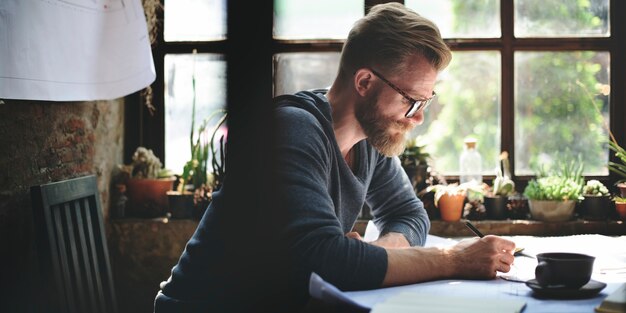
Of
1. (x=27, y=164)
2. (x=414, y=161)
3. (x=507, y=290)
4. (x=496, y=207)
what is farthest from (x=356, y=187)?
(x=496, y=207)

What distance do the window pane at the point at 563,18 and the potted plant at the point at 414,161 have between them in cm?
81

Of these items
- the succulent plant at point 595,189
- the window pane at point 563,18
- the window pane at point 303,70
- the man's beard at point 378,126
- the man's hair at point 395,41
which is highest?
the window pane at point 563,18

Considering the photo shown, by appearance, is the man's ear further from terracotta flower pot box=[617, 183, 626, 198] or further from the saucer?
terracotta flower pot box=[617, 183, 626, 198]

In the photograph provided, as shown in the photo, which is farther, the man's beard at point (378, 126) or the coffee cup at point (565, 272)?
the man's beard at point (378, 126)

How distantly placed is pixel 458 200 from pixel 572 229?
55cm

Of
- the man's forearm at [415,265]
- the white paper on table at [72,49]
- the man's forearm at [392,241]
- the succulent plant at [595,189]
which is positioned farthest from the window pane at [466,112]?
the man's forearm at [415,265]

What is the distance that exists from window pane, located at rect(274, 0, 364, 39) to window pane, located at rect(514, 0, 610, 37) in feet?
2.69

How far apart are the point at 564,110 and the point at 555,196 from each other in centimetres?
49

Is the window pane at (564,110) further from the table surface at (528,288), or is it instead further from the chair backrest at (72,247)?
the chair backrest at (72,247)

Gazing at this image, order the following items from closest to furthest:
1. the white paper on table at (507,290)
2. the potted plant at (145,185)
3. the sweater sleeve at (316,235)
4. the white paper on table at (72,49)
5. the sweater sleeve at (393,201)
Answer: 1. the white paper on table at (507,290)
2. the sweater sleeve at (316,235)
3. the sweater sleeve at (393,201)
4. the white paper on table at (72,49)
5. the potted plant at (145,185)

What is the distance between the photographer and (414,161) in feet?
11.7

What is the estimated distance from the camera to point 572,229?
3449 millimetres

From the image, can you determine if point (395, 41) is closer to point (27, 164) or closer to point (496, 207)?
point (27, 164)

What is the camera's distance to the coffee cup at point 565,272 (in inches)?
61.3
